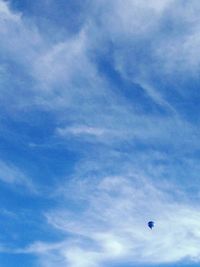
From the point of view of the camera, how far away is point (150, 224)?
148 metres

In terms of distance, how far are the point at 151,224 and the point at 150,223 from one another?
1.91 meters

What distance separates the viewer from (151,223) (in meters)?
150

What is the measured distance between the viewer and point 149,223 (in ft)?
490

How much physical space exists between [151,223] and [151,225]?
3.40 metres

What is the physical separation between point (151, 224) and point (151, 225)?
1.57 metres

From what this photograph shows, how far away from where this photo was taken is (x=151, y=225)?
5758 inches

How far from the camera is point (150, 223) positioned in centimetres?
A: 14962

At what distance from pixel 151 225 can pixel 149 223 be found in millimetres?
3125

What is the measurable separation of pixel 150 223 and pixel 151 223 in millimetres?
870

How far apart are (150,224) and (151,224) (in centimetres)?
93

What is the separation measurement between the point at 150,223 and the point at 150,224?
210cm

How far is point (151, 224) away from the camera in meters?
148
